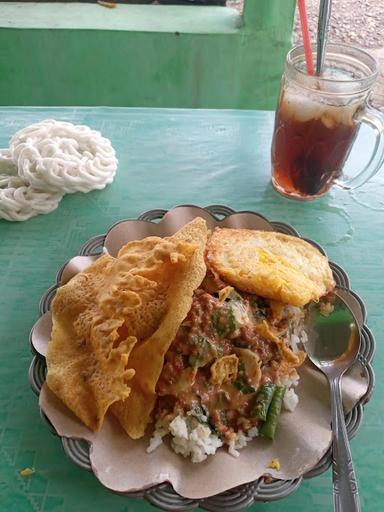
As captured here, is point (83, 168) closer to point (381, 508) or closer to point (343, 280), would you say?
point (343, 280)

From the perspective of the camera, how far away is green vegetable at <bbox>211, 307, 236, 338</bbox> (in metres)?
0.91

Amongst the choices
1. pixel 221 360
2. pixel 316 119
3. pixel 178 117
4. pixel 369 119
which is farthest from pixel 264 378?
pixel 178 117

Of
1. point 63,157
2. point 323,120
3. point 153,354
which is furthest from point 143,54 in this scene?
point 153,354

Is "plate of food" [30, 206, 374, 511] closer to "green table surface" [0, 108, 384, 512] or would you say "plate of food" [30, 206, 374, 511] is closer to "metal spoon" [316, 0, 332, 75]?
"green table surface" [0, 108, 384, 512]

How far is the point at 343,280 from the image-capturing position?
1085mm

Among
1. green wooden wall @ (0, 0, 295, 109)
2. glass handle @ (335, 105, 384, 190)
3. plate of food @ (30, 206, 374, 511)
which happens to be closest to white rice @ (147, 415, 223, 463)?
plate of food @ (30, 206, 374, 511)

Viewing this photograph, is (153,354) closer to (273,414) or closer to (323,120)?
(273,414)

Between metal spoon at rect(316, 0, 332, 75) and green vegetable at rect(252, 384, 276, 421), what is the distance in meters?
0.78

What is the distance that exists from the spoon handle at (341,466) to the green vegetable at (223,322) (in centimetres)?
21

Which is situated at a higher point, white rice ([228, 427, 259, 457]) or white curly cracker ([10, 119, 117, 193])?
white curly cracker ([10, 119, 117, 193])

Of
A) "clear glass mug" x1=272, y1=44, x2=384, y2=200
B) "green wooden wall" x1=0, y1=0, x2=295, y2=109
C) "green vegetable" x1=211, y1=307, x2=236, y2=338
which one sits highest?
"clear glass mug" x1=272, y1=44, x2=384, y2=200

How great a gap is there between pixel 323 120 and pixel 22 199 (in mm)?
812

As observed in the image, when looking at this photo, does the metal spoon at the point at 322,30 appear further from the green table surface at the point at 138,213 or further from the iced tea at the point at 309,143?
the green table surface at the point at 138,213

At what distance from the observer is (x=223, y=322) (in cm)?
91
